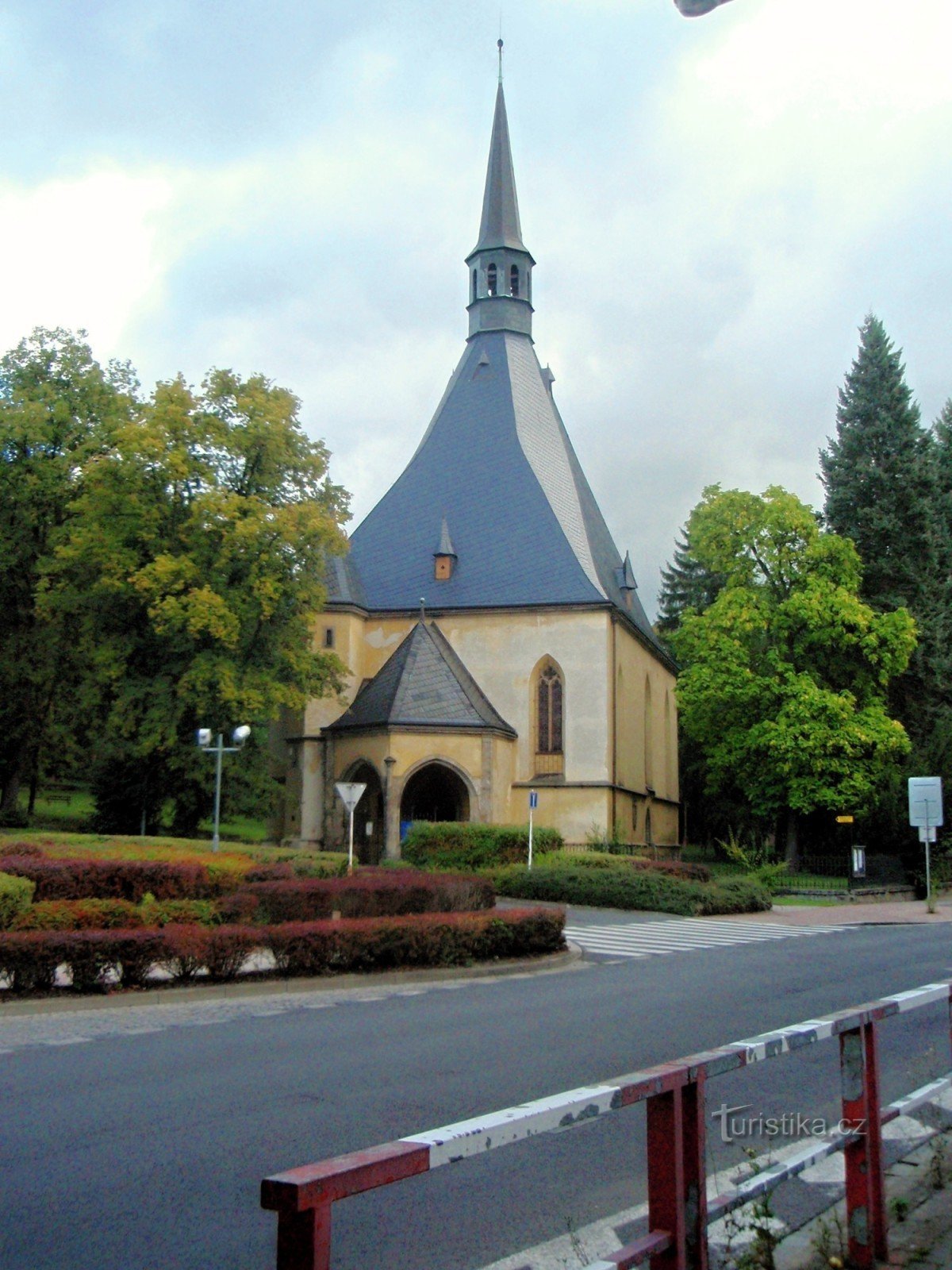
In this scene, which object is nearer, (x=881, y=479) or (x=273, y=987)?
(x=273, y=987)

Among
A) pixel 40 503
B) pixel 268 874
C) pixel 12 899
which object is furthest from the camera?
pixel 40 503

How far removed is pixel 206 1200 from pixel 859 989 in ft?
29.5

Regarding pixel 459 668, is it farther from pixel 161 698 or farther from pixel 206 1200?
pixel 206 1200

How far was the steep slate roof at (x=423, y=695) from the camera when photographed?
3834cm

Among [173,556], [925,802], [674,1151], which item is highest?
[173,556]

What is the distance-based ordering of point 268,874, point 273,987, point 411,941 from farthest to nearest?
point 268,874 < point 411,941 < point 273,987

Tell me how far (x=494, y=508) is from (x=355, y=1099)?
37408 millimetres

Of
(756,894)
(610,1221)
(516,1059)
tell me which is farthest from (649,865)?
(610,1221)

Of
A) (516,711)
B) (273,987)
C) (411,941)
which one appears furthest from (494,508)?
(273,987)

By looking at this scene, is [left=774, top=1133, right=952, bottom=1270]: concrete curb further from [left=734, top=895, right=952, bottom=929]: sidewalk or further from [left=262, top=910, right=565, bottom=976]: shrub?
[left=734, top=895, right=952, bottom=929]: sidewalk

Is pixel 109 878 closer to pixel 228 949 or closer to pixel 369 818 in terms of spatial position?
pixel 228 949

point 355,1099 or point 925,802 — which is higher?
point 925,802

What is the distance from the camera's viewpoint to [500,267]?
50.0 meters

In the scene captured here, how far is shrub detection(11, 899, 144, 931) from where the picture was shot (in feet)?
46.3
